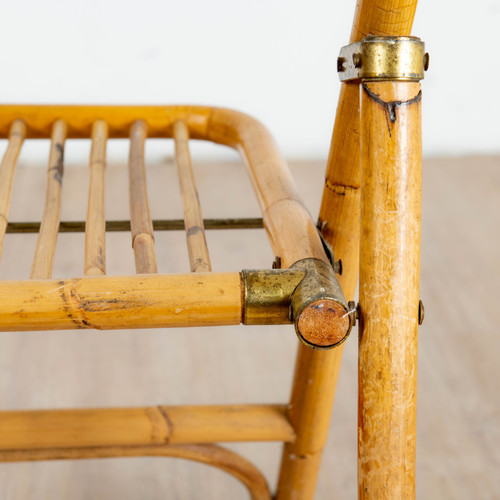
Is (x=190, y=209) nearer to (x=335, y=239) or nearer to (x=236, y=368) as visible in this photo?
(x=335, y=239)

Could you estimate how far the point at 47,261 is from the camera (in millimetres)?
525

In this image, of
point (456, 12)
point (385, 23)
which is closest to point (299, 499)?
point (385, 23)

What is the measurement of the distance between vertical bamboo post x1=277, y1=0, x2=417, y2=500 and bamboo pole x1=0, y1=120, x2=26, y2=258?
25 cm

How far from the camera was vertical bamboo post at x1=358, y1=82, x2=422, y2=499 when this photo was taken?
45 centimetres

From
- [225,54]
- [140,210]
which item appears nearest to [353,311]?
[140,210]

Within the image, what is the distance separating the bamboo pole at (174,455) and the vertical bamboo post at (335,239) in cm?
4

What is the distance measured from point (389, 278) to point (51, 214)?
288 mm

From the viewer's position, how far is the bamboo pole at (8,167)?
1.94ft

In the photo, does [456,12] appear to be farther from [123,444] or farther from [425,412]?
[123,444]

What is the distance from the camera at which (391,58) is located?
45 centimetres

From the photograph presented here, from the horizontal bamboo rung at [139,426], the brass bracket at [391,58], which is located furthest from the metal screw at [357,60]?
the horizontal bamboo rung at [139,426]

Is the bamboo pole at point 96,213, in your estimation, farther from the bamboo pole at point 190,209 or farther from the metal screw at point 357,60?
the metal screw at point 357,60

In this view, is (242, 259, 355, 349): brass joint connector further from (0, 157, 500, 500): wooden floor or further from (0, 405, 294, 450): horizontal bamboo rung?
(0, 157, 500, 500): wooden floor

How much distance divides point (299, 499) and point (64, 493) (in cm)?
31
